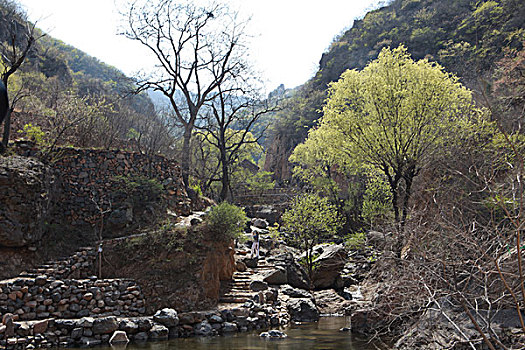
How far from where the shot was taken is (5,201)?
13.0m

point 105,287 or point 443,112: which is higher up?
point 443,112

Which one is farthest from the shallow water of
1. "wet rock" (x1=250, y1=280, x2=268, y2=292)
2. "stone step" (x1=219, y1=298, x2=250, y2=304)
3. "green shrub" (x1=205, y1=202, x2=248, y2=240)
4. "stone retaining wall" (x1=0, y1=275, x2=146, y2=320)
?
"green shrub" (x1=205, y1=202, x2=248, y2=240)

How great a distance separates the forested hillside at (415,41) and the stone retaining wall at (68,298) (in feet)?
115

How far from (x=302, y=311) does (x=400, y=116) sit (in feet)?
29.8

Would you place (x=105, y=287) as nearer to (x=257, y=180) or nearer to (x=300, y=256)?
(x=300, y=256)

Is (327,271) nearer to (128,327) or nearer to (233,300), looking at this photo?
(233,300)

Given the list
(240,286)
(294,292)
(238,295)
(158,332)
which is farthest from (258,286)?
(158,332)

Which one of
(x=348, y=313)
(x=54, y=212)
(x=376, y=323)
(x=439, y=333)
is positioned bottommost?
(x=348, y=313)

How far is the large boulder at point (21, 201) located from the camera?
12.9 m

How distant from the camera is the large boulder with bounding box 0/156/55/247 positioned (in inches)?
508

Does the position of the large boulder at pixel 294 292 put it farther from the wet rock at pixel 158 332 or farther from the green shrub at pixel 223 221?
the wet rock at pixel 158 332

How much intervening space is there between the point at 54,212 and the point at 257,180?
25949mm

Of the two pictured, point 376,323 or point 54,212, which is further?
point 54,212

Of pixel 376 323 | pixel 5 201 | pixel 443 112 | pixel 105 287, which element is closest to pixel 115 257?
pixel 105 287
